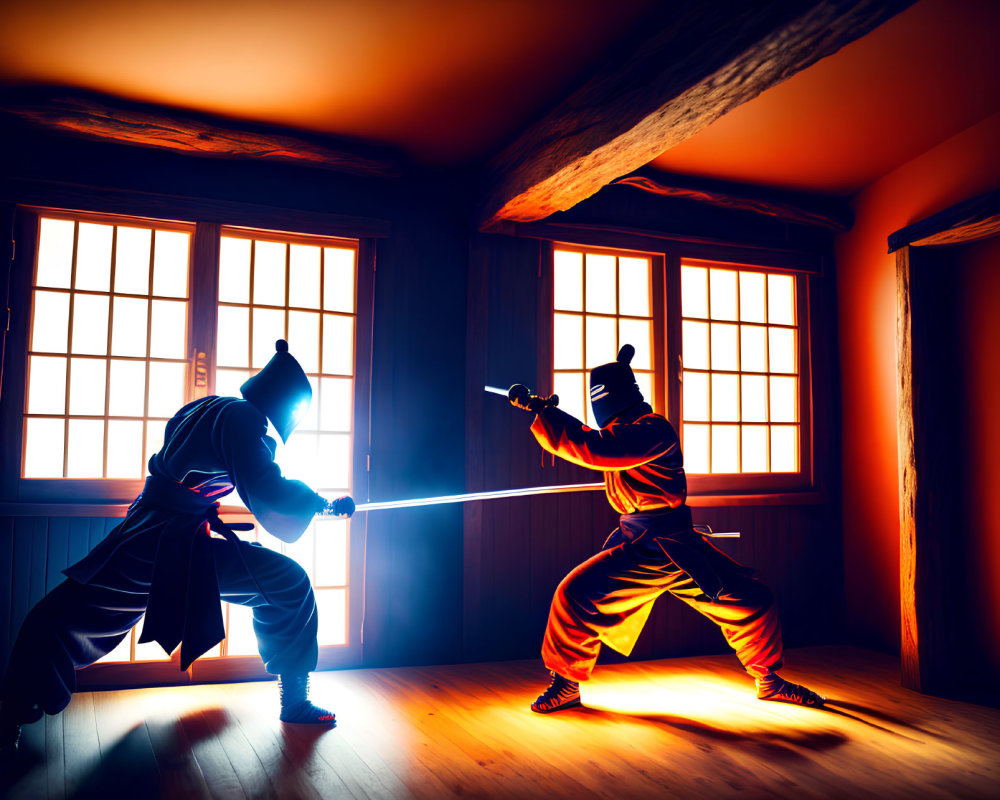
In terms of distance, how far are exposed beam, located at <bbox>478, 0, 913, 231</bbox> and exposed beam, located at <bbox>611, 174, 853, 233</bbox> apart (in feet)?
2.71

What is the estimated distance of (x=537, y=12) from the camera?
2.80 meters

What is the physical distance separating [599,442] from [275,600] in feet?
4.69

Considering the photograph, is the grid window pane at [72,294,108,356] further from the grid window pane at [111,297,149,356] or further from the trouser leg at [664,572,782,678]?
the trouser leg at [664,572,782,678]

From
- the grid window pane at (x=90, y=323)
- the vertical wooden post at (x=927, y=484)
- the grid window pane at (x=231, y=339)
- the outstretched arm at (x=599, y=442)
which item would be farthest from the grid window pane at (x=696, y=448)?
the grid window pane at (x=90, y=323)

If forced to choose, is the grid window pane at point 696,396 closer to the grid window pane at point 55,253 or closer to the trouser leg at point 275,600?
the trouser leg at point 275,600

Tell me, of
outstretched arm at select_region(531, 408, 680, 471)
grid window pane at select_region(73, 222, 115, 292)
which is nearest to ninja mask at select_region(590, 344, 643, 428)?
outstretched arm at select_region(531, 408, 680, 471)

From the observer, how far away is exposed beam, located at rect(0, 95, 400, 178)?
3283mm

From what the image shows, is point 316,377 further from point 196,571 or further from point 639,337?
point 639,337

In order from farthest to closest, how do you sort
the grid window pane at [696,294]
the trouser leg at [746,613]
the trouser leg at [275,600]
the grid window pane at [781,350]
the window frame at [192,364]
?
1. the grid window pane at [781,350]
2. the grid window pane at [696,294]
3. the window frame at [192,364]
4. the trouser leg at [746,613]
5. the trouser leg at [275,600]

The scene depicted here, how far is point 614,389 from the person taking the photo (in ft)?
10.8

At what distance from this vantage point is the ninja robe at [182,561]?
102 inches

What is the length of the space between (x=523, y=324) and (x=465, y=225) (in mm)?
629

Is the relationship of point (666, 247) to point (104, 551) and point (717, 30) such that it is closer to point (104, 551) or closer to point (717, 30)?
point (717, 30)

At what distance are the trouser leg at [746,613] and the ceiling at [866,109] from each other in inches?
81.6
